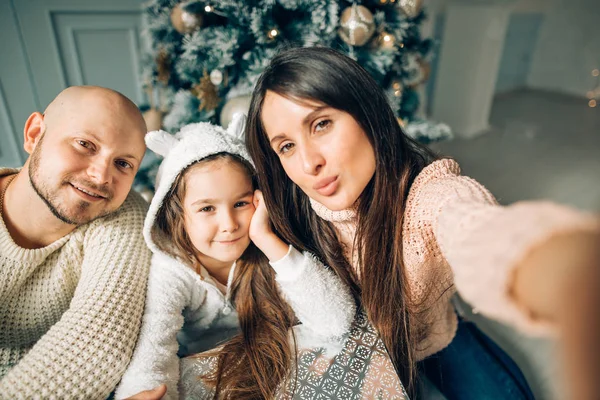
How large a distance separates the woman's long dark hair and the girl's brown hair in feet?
0.40

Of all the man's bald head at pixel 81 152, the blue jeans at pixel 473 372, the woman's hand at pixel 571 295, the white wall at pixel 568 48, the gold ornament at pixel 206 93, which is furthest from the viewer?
the white wall at pixel 568 48

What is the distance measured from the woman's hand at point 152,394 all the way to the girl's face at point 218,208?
0.27 metres

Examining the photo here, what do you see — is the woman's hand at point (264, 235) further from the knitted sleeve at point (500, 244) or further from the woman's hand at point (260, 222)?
the knitted sleeve at point (500, 244)

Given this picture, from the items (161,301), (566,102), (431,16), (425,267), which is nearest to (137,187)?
(161,301)

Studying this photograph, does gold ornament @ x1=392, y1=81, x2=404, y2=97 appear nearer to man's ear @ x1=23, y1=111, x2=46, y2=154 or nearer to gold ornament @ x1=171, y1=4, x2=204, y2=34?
gold ornament @ x1=171, y1=4, x2=204, y2=34

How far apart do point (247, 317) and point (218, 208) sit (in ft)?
0.83

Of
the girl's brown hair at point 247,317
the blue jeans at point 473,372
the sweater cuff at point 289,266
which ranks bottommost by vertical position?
the blue jeans at point 473,372

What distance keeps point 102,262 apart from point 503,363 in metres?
0.98

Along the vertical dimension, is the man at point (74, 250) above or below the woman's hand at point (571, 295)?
below

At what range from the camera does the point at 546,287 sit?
273mm

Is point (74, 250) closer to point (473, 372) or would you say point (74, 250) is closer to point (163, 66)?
point (163, 66)

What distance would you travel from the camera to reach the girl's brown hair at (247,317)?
2.12 feet

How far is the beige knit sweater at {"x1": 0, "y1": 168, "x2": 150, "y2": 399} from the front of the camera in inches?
22.3

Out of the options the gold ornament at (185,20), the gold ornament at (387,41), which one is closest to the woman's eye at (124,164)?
the gold ornament at (185,20)
